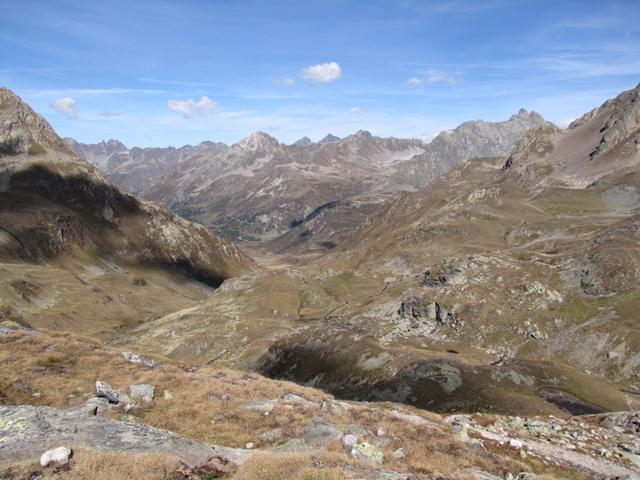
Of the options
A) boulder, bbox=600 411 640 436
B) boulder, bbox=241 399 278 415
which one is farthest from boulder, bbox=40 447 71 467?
boulder, bbox=600 411 640 436

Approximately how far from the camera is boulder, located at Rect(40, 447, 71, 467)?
16672 millimetres

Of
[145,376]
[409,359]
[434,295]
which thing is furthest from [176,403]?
[434,295]

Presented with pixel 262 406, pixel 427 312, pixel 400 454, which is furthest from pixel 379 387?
pixel 427 312

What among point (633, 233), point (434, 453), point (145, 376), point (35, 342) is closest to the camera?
point (434, 453)

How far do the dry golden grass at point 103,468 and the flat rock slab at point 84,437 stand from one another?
1559mm

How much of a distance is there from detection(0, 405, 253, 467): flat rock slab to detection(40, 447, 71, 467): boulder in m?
1.53

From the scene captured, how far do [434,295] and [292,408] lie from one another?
11353 centimetres

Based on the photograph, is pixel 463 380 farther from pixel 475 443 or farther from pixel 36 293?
pixel 36 293

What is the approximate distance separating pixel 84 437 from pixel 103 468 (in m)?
4.70

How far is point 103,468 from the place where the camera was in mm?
16969

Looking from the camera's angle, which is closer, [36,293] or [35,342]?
[35,342]

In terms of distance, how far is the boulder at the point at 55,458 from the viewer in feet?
54.7

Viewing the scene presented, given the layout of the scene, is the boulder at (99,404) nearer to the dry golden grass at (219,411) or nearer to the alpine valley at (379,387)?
the alpine valley at (379,387)

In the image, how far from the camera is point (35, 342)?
39.1 meters
